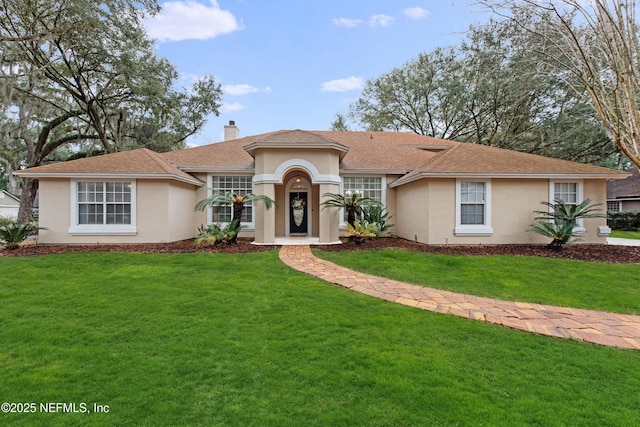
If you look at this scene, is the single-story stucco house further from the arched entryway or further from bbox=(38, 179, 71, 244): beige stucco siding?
the arched entryway

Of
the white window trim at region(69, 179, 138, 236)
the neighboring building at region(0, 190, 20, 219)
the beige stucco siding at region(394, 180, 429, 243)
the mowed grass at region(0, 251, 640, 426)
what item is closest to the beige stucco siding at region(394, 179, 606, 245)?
the beige stucco siding at region(394, 180, 429, 243)

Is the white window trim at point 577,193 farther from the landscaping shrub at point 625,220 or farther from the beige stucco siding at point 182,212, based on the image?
the beige stucco siding at point 182,212

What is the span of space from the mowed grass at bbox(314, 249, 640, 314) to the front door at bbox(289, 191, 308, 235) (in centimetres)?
416

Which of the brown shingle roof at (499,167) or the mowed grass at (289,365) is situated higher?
the brown shingle roof at (499,167)

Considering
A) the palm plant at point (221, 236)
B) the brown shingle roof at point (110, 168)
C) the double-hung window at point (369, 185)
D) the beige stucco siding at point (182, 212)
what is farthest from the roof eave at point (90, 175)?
the double-hung window at point (369, 185)

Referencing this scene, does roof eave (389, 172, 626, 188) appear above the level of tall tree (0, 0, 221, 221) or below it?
below

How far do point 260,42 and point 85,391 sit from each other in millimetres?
17586

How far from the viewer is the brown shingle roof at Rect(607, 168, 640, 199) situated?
21.8 m

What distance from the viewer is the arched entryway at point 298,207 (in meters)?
13.2

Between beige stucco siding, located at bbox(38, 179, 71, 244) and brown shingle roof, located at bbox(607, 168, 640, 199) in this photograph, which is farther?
brown shingle roof, located at bbox(607, 168, 640, 199)

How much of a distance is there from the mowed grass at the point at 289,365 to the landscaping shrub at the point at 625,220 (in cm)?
2219

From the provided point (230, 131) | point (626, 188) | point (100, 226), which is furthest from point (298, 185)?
point (626, 188)

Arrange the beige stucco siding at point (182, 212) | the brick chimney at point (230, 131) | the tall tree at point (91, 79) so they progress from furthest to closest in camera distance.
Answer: the brick chimney at point (230, 131) → the tall tree at point (91, 79) → the beige stucco siding at point (182, 212)

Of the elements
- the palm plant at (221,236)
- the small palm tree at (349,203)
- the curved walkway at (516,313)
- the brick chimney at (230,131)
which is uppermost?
the brick chimney at (230,131)
